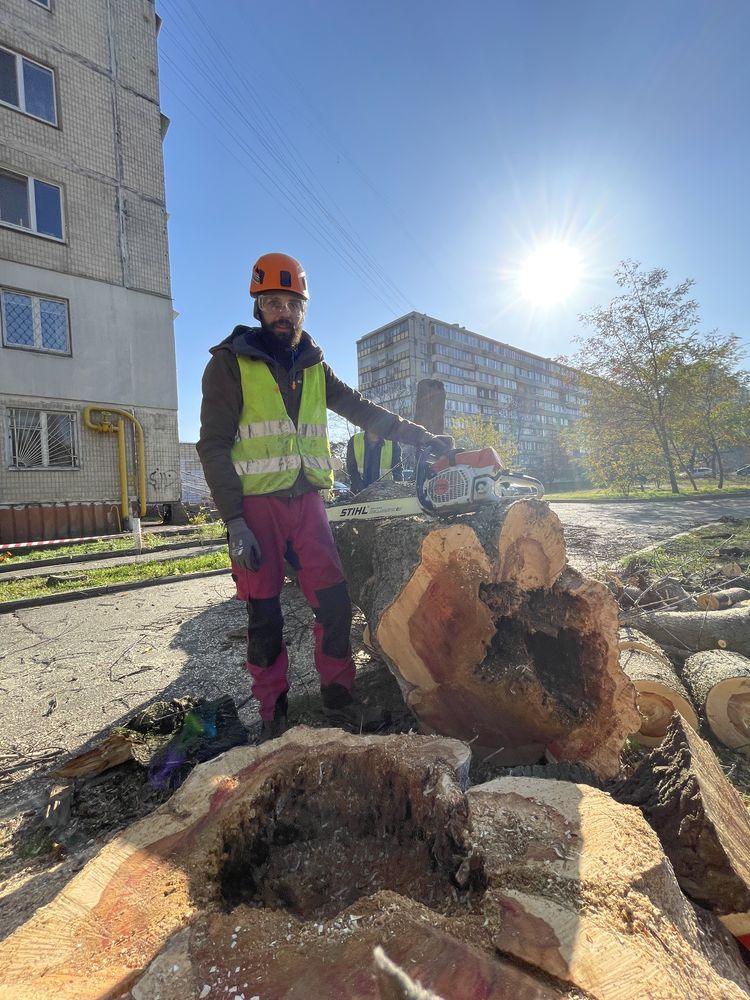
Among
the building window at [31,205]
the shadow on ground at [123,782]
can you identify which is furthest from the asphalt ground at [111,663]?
the building window at [31,205]

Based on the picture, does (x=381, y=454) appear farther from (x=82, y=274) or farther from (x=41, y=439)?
(x=82, y=274)

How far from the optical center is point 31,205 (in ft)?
33.3

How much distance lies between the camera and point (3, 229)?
32.2ft

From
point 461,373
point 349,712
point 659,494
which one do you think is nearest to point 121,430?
point 349,712

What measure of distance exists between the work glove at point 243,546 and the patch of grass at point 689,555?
4.14 meters

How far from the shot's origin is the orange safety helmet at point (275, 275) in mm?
2254

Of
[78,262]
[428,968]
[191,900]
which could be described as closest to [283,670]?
[191,900]

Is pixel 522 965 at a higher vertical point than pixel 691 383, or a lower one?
lower

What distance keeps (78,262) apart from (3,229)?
134 centimetres

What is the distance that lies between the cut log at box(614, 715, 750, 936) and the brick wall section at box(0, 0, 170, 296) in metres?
13.1

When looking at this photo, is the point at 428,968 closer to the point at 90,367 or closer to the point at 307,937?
the point at 307,937

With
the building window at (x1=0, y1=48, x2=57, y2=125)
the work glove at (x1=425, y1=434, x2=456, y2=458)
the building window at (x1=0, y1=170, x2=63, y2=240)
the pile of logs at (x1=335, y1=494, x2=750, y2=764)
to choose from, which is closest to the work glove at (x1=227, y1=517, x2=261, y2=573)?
the pile of logs at (x1=335, y1=494, x2=750, y2=764)

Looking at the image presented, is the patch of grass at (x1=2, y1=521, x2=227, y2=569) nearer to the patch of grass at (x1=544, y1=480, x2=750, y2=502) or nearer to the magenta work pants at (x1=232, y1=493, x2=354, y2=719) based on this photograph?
the magenta work pants at (x1=232, y1=493, x2=354, y2=719)

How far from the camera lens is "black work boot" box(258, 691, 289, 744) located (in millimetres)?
2184
